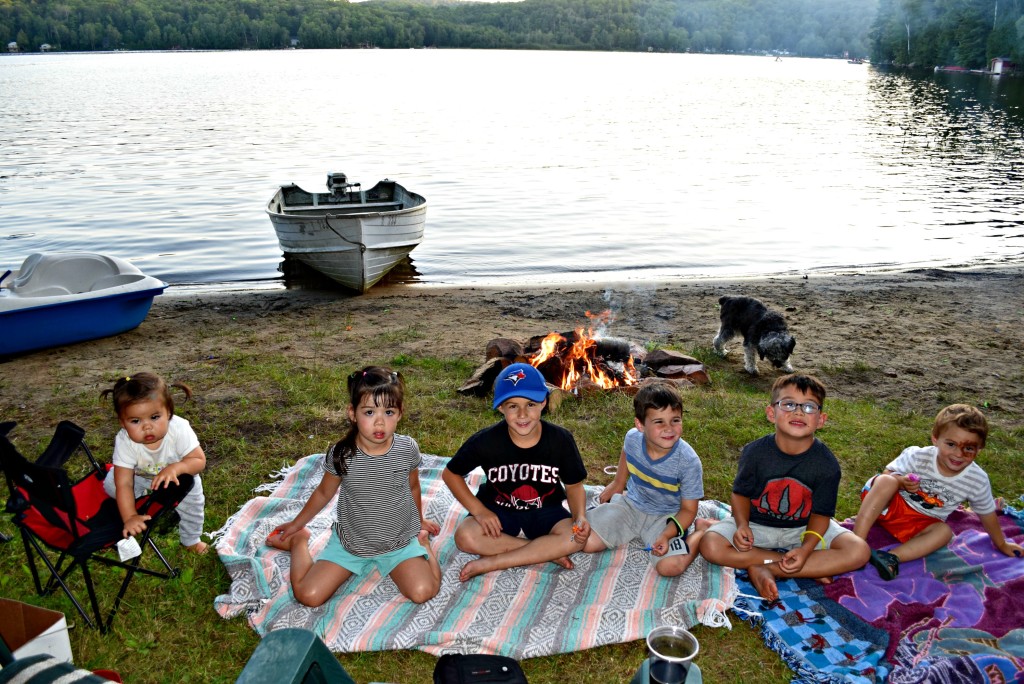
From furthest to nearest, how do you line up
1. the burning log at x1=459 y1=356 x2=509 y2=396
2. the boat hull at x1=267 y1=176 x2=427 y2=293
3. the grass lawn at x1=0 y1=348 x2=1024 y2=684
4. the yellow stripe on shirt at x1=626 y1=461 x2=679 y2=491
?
the boat hull at x1=267 y1=176 x2=427 y2=293 → the burning log at x1=459 y1=356 x2=509 y2=396 → the yellow stripe on shirt at x1=626 y1=461 x2=679 y2=491 → the grass lawn at x1=0 y1=348 x2=1024 y2=684

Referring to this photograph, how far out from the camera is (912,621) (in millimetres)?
4363

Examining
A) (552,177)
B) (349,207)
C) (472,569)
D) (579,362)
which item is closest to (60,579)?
(472,569)

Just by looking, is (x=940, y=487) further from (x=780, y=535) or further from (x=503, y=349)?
(x=503, y=349)

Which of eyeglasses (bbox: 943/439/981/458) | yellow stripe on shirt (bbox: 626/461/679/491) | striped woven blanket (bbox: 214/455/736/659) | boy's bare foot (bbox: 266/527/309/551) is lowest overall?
striped woven blanket (bbox: 214/455/736/659)

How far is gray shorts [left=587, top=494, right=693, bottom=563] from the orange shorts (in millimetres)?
1539

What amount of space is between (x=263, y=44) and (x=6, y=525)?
19032cm

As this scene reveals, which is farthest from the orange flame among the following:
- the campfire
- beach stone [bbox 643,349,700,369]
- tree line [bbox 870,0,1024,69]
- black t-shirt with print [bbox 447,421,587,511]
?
tree line [bbox 870,0,1024,69]

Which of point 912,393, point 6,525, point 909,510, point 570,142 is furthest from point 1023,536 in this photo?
point 570,142

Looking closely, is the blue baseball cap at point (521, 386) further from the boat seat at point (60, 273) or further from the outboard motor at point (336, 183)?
the outboard motor at point (336, 183)

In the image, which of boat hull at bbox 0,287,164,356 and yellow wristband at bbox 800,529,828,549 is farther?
boat hull at bbox 0,287,164,356

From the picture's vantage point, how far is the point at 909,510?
504 cm

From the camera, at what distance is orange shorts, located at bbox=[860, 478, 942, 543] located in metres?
5.00

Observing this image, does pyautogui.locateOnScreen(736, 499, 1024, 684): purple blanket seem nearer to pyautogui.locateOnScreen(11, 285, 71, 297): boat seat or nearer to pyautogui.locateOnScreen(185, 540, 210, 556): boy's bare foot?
pyautogui.locateOnScreen(185, 540, 210, 556): boy's bare foot

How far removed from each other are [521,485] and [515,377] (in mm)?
818
